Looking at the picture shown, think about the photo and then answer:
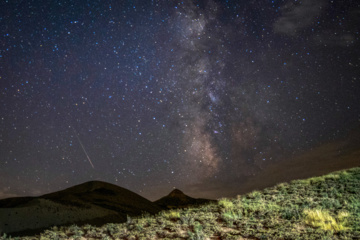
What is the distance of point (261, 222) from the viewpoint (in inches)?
447

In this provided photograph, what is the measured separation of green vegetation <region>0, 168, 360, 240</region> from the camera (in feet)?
31.9

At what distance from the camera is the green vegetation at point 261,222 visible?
31.9 ft

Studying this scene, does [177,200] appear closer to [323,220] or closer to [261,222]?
[261,222]

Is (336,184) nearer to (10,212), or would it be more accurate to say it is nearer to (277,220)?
(277,220)

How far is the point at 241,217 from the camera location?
12422 millimetres

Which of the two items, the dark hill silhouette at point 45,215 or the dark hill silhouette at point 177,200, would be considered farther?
the dark hill silhouette at point 177,200

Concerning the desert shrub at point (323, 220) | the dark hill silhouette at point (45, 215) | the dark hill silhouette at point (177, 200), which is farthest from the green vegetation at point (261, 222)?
the dark hill silhouette at point (177, 200)

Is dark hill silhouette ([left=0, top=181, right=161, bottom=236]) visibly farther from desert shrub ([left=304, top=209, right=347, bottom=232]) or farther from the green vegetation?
desert shrub ([left=304, top=209, right=347, bottom=232])

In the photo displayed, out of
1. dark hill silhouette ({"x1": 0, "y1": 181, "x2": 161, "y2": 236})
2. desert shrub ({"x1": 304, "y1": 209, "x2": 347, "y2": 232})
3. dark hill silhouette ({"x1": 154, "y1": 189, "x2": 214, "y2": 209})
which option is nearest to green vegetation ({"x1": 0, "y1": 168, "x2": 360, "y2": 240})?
desert shrub ({"x1": 304, "y1": 209, "x2": 347, "y2": 232})

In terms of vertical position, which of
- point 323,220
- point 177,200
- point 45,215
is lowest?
point 323,220

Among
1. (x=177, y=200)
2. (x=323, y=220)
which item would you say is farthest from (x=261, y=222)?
(x=177, y=200)

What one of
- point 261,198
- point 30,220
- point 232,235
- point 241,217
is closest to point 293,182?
point 261,198

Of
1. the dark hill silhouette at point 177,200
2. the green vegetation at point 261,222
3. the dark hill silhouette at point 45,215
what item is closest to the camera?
the green vegetation at point 261,222

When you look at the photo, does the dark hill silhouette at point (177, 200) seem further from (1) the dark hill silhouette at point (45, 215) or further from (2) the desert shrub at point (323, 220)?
(2) the desert shrub at point (323, 220)
